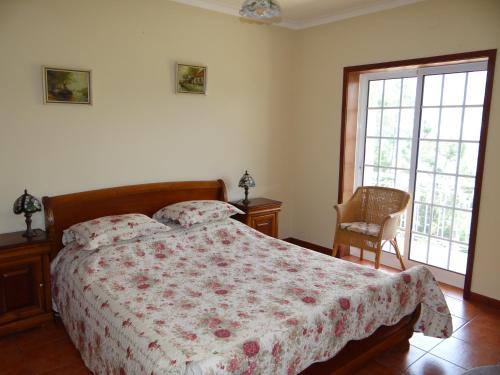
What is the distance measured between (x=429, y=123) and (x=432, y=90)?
0.31m

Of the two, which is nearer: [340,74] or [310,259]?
[310,259]

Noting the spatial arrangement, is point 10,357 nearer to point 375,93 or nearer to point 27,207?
point 27,207

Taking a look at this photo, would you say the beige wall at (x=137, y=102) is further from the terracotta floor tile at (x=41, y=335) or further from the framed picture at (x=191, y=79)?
the terracotta floor tile at (x=41, y=335)

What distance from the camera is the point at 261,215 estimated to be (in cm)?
412

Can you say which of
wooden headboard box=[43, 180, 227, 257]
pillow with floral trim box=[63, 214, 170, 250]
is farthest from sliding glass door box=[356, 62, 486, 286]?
pillow with floral trim box=[63, 214, 170, 250]

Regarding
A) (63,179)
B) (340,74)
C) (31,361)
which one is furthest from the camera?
(340,74)

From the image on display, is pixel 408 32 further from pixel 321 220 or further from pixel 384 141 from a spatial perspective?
pixel 321 220

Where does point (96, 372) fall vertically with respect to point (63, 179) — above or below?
below

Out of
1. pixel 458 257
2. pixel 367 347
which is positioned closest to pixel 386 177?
pixel 458 257

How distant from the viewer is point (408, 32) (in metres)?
3.69

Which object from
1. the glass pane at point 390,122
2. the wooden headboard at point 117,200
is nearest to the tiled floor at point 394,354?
the wooden headboard at point 117,200

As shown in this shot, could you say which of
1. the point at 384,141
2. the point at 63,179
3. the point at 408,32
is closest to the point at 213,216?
the point at 63,179

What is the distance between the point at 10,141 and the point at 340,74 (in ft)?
10.4

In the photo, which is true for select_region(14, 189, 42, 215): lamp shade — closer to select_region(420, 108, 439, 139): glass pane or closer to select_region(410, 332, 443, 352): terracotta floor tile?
select_region(410, 332, 443, 352): terracotta floor tile
